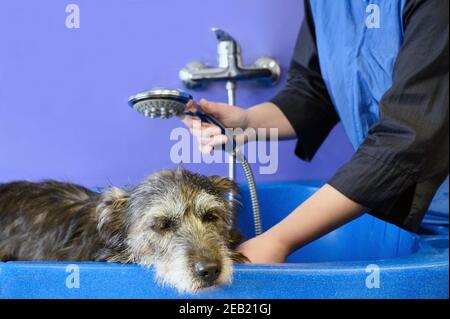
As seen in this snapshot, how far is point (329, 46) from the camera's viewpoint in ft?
3.31

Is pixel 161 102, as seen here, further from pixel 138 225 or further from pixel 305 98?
pixel 305 98

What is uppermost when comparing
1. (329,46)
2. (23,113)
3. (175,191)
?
(329,46)

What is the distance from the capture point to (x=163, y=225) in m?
0.87

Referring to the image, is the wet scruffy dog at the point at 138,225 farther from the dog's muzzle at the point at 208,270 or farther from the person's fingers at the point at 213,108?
the person's fingers at the point at 213,108

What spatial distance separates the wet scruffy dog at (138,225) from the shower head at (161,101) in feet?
0.50

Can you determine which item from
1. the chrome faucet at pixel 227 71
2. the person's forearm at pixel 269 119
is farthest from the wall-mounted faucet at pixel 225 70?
the person's forearm at pixel 269 119

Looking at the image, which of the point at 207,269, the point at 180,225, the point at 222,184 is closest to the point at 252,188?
the point at 222,184

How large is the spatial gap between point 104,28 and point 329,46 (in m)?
0.48

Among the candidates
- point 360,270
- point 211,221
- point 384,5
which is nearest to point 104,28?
point 211,221

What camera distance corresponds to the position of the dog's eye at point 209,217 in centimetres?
89

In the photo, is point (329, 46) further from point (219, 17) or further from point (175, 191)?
point (175, 191)

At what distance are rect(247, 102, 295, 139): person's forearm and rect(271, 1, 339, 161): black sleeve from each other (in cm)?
1

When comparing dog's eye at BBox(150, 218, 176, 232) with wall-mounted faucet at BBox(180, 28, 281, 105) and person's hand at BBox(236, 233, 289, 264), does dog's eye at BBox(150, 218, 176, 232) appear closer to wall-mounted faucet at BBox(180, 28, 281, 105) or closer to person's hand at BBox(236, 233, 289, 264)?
person's hand at BBox(236, 233, 289, 264)

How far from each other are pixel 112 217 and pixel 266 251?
32 cm
